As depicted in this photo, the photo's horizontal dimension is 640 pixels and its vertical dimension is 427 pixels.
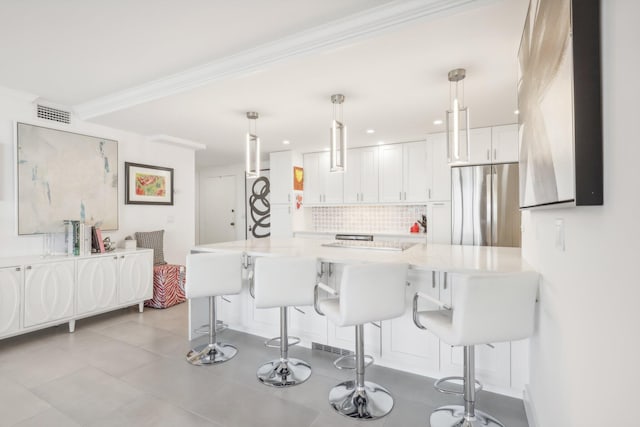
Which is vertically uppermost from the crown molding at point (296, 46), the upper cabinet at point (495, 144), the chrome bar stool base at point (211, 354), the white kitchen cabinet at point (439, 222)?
the crown molding at point (296, 46)

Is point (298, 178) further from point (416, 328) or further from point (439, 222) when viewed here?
point (416, 328)

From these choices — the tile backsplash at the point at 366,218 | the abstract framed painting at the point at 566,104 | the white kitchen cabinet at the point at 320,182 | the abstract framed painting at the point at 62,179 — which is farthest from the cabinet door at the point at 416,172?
the abstract framed painting at the point at 62,179

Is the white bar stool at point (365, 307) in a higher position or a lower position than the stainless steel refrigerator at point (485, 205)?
lower

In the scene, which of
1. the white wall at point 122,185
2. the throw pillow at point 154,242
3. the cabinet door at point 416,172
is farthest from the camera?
the cabinet door at point 416,172

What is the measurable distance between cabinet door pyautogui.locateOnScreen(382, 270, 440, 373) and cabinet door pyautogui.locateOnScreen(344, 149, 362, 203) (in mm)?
3084

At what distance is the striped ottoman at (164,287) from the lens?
→ 4.11 m

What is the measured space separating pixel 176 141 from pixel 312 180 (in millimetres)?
2335

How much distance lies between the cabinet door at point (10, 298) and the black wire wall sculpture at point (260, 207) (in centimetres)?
419

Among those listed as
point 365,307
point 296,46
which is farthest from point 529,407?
point 296,46

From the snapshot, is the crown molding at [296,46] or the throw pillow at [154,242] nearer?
the crown molding at [296,46]

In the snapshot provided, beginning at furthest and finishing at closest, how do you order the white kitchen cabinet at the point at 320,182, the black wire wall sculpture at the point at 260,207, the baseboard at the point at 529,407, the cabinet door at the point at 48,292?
the black wire wall sculpture at the point at 260,207
the white kitchen cabinet at the point at 320,182
the cabinet door at the point at 48,292
the baseboard at the point at 529,407

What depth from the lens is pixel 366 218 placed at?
18.5 ft

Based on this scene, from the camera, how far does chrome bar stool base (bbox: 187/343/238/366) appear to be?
2596 millimetres

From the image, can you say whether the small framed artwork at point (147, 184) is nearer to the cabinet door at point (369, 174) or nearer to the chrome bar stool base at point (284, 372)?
the cabinet door at point (369, 174)
